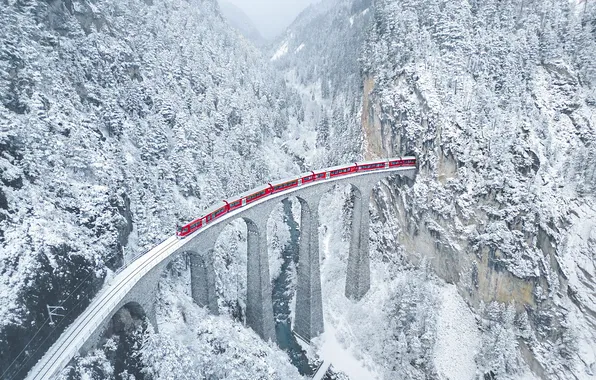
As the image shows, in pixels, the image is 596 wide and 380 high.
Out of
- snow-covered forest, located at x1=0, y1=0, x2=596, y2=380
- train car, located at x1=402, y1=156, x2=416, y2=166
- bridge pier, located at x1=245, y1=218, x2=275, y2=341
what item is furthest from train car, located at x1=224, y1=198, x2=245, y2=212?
train car, located at x1=402, y1=156, x2=416, y2=166

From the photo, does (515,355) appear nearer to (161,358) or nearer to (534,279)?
(534,279)

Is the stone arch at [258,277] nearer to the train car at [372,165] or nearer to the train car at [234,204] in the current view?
the train car at [234,204]

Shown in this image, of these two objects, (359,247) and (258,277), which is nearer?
(258,277)

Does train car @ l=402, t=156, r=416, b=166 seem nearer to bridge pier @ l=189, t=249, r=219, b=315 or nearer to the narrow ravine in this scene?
the narrow ravine

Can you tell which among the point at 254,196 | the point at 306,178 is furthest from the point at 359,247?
the point at 254,196

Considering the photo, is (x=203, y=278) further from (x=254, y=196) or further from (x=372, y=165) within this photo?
(x=372, y=165)

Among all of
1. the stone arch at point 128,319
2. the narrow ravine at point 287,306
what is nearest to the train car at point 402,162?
the narrow ravine at point 287,306

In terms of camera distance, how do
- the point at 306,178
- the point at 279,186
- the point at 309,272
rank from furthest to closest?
the point at 309,272 < the point at 306,178 < the point at 279,186

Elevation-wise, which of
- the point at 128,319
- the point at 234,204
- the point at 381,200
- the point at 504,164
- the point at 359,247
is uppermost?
the point at 381,200
